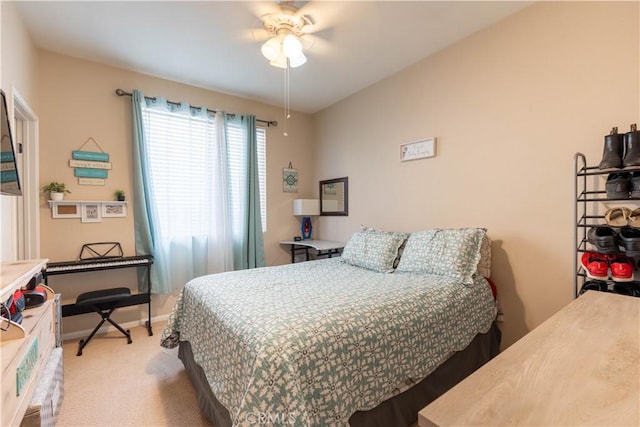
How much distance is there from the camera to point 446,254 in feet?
7.30

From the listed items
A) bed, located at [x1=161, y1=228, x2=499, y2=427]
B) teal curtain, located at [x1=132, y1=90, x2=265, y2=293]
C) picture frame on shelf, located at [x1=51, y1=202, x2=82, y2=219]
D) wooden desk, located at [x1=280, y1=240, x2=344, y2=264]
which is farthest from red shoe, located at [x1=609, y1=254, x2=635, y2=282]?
picture frame on shelf, located at [x1=51, y1=202, x2=82, y2=219]

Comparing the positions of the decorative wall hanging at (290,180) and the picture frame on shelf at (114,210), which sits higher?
the decorative wall hanging at (290,180)

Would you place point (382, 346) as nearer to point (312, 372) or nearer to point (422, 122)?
point (312, 372)

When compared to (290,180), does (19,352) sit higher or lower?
lower

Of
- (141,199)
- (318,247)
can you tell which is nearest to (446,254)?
(318,247)

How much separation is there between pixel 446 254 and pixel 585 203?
0.94m

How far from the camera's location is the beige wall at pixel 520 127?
1.87m

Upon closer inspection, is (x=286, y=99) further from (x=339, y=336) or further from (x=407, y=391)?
(x=407, y=391)

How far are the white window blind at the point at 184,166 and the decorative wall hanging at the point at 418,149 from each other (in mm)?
2143

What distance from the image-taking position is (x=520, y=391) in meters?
0.70

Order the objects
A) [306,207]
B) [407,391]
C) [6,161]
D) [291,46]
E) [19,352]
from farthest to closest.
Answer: [306,207], [291,46], [407,391], [6,161], [19,352]

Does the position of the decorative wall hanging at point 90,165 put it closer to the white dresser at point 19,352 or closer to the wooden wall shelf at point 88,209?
the wooden wall shelf at point 88,209

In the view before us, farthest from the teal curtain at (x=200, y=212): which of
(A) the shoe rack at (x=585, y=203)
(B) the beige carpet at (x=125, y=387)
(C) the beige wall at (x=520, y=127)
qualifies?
(A) the shoe rack at (x=585, y=203)

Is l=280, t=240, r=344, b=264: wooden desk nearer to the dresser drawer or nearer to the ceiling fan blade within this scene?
the ceiling fan blade
